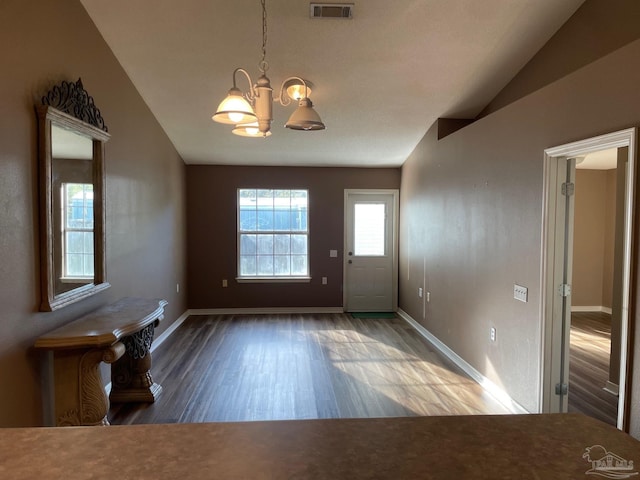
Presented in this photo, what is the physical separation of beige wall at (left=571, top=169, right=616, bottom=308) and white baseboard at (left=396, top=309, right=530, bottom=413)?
9.84 ft

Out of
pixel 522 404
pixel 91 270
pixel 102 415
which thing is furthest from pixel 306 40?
pixel 522 404

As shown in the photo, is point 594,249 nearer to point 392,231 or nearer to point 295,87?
point 392,231

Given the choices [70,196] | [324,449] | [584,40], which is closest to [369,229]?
[584,40]

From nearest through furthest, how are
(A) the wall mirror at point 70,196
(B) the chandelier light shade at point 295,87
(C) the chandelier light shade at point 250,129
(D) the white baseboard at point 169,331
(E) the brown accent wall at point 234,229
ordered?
(A) the wall mirror at point 70,196 → (C) the chandelier light shade at point 250,129 → (B) the chandelier light shade at point 295,87 → (D) the white baseboard at point 169,331 → (E) the brown accent wall at point 234,229

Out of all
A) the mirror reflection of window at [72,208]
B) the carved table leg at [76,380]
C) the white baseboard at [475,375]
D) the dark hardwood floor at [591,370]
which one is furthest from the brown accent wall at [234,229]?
the carved table leg at [76,380]

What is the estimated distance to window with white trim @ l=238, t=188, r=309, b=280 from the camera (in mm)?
6188

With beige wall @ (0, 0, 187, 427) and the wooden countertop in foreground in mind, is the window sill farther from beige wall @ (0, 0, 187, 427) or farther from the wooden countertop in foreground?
the wooden countertop in foreground

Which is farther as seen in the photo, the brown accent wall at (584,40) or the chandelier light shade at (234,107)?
the brown accent wall at (584,40)

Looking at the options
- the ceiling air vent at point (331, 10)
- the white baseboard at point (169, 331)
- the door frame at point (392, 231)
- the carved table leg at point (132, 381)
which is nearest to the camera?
the ceiling air vent at point (331, 10)

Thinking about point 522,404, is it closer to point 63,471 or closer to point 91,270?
point 63,471

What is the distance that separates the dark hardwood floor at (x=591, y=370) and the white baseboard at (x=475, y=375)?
436 millimetres

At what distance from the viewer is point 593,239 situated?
6.20 metres

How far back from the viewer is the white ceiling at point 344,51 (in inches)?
114

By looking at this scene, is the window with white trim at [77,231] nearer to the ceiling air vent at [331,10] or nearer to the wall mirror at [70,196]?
the wall mirror at [70,196]
